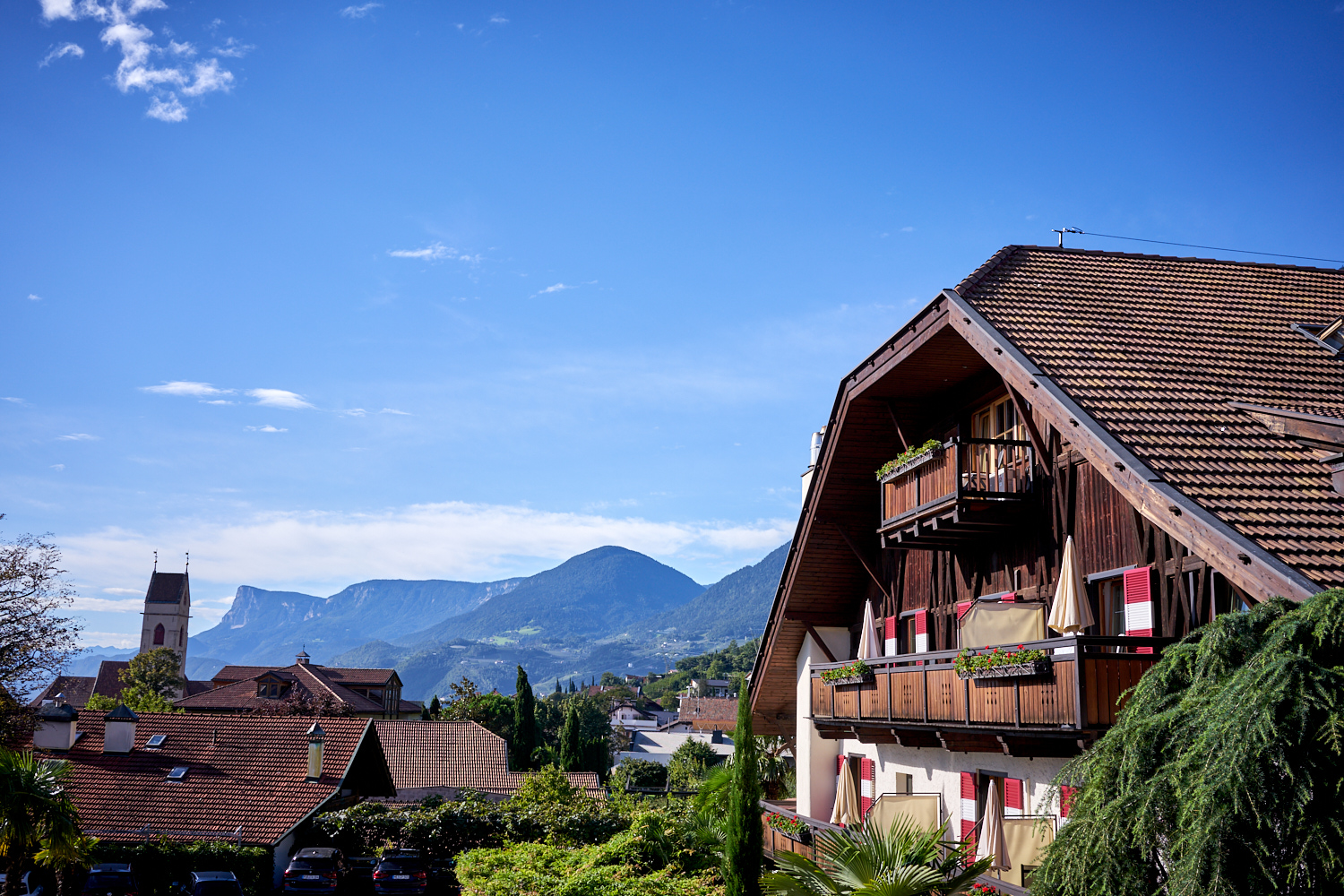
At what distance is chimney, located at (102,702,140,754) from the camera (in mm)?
34875

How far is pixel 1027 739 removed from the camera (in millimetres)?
14375

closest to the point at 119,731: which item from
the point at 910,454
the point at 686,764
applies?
the point at 910,454

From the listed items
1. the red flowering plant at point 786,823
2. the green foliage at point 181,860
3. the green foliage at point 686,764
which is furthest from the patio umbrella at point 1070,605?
the green foliage at point 686,764

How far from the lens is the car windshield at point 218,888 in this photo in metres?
25.7

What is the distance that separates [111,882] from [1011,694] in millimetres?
22699

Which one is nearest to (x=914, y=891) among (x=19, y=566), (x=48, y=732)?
(x=19, y=566)

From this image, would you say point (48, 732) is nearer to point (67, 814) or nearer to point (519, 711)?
point (67, 814)

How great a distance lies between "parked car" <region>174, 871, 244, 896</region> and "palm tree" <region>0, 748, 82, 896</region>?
4.82 metres

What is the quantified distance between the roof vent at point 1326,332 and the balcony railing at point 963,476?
4.37m

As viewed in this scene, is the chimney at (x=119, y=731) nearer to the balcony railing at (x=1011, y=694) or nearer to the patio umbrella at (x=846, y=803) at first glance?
the patio umbrella at (x=846, y=803)

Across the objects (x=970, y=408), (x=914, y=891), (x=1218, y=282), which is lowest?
(x=914, y=891)

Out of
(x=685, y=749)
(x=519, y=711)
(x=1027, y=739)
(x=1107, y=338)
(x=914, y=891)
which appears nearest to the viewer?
(x=914, y=891)

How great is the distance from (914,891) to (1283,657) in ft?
19.4

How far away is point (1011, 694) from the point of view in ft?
45.4
